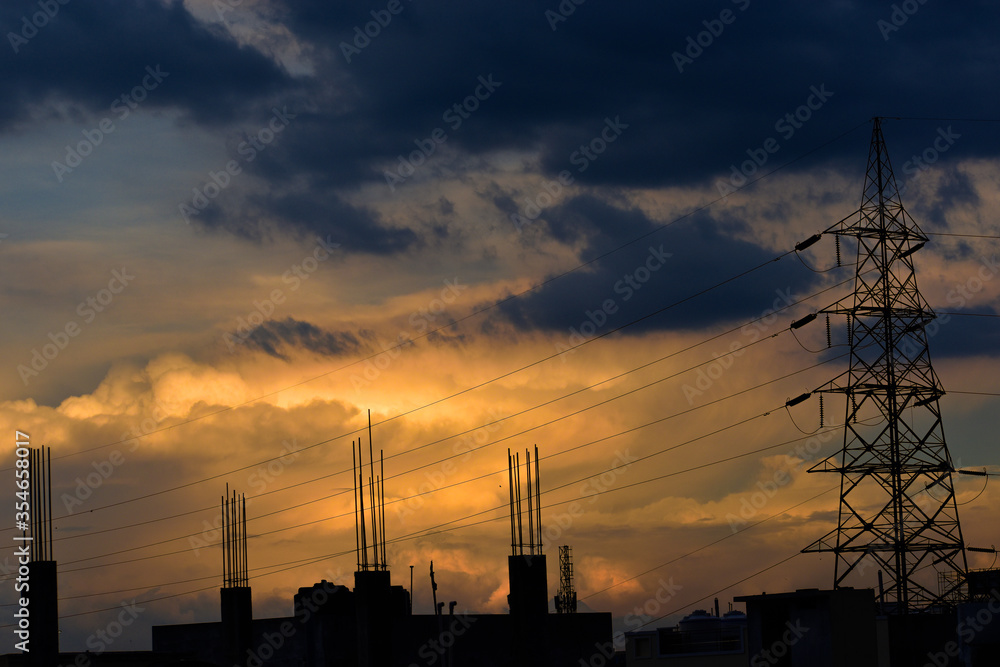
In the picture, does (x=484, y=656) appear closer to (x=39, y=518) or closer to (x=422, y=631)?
(x=422, y=631)

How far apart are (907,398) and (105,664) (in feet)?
139

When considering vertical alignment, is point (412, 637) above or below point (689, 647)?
above

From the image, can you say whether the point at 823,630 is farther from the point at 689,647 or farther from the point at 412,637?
the point at 689,647

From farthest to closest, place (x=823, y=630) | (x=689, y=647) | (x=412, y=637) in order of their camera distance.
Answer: (x=689, y=647), (x=412, y=637), (x=823, y=630)

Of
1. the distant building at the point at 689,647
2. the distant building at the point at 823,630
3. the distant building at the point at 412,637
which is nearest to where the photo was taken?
the distant building at the point at 823,630

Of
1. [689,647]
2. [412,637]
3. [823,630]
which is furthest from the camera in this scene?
[689,647]

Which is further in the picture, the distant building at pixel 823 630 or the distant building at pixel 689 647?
the distant building at pixel 689 647

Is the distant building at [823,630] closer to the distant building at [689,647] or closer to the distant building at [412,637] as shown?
the distant building at [412,637]

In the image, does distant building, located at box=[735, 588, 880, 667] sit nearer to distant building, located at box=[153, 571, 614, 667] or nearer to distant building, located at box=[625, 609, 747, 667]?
distant building, located at box=[153, 571, 614, 667]

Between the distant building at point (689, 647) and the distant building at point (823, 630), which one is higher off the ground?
the distant building at point (823, 630)

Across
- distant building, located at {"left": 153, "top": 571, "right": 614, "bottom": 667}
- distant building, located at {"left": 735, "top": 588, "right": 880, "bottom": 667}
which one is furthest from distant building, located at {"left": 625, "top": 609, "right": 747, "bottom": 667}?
distant building, located at {"left": 735, "top": 588, "right": 880, "bottom": 667}

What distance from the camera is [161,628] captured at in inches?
2847

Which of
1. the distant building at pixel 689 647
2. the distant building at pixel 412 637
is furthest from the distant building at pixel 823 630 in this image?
the distant building at pixel 689 647

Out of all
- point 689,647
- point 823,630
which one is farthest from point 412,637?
point 823,630
